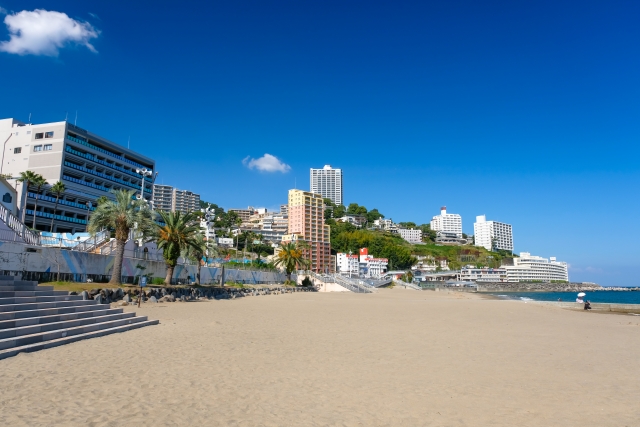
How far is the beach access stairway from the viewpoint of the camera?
35.2 feet

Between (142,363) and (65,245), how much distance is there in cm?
2349

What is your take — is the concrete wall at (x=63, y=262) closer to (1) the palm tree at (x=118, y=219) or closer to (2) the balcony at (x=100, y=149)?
(1) the palm tree at (x=118, y=219)

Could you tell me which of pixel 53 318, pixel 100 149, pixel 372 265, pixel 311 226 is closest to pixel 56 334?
pixel 53 318

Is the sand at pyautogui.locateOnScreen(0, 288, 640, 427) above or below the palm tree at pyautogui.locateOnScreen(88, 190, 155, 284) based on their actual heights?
below

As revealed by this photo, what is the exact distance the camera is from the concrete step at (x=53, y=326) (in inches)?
417

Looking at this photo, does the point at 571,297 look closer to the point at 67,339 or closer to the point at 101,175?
the point at 101,175


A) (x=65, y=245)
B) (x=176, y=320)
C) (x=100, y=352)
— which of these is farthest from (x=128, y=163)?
(x=100, y=352)

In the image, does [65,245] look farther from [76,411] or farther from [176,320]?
[76,411]

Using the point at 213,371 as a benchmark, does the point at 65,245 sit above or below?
above

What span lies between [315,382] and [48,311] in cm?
906

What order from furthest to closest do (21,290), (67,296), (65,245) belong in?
(65,245) < (67,296) < (21,290)

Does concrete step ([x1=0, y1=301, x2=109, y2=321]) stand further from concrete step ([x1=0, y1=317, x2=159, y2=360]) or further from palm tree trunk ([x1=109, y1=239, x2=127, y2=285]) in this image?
palm tree trunk ([x1=109, y1=239, x2=127, y2=285])

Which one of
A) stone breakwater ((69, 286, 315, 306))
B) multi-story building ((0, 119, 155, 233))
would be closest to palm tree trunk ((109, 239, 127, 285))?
stone breakwater ((69, 286, 315, 306))

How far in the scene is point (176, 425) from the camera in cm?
606
